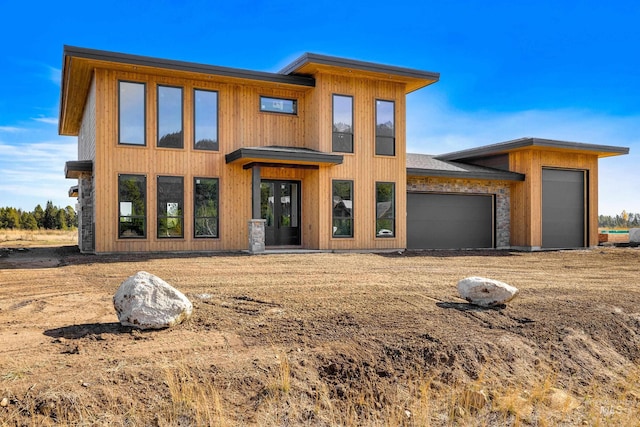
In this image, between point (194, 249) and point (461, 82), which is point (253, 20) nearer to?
point (194, 249)

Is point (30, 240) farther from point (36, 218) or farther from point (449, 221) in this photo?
point (449, 221)

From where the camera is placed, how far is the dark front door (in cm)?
1620

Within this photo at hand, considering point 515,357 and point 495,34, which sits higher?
point 495,34

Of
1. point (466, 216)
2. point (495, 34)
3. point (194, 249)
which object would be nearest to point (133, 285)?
point (194, 249)

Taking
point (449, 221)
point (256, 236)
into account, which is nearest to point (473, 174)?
point (449, 221)

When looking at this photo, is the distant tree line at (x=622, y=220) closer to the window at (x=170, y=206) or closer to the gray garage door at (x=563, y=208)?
the gray garage door at (x=563, y=208)

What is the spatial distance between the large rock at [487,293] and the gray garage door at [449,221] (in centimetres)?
1111

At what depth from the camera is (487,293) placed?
6.90 m

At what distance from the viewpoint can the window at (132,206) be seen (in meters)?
14.2

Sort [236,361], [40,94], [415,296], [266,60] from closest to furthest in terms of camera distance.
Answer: [236,361] → [415,296] → [266,60] → [40,94]

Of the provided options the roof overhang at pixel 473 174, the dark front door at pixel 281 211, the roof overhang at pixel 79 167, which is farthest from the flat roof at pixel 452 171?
the roof overhang at pixel 79 167

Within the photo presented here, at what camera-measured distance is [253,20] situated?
13844 millimetres

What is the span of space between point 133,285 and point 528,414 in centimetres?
420

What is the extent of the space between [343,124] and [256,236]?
4669 mm
